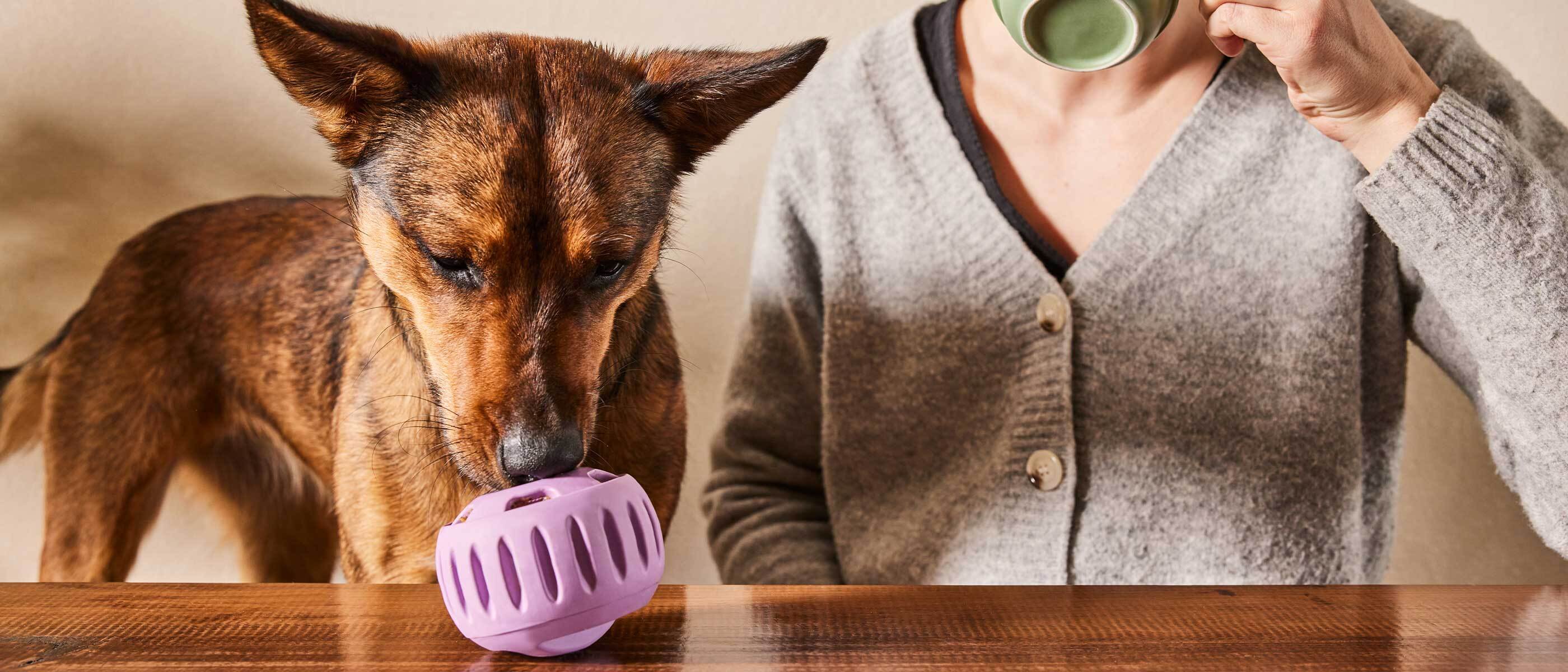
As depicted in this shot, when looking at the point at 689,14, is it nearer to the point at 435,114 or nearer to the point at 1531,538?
the point at 435,114

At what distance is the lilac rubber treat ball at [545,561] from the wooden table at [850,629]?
0.19 feet

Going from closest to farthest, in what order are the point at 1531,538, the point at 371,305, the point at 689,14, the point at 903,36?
the point at 371,305 → the point at 689,14 → the point at 903,36 → the point at 1531,538

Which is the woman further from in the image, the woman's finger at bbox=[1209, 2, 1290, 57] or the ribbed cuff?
the woman's finger at bbox=[1209, 2, 1290, 57]

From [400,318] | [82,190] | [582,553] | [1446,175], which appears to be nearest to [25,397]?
[82,190]

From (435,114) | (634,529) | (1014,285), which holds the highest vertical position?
(435,114)

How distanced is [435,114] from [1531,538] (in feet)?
4.98

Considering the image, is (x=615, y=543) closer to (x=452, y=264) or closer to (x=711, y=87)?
(x=452, y=264)

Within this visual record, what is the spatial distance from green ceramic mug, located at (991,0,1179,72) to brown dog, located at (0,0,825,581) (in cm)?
17

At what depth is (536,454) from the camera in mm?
668

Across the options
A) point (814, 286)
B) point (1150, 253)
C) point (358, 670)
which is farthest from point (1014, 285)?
point (358, 670)

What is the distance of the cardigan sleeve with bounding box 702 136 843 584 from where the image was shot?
1198 millimetres

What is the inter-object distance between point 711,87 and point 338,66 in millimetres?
273

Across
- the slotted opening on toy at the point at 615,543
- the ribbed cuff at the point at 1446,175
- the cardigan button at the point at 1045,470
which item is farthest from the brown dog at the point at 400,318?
the ribbed cuff at the point at 1446,175

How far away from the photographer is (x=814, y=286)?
1229mm
